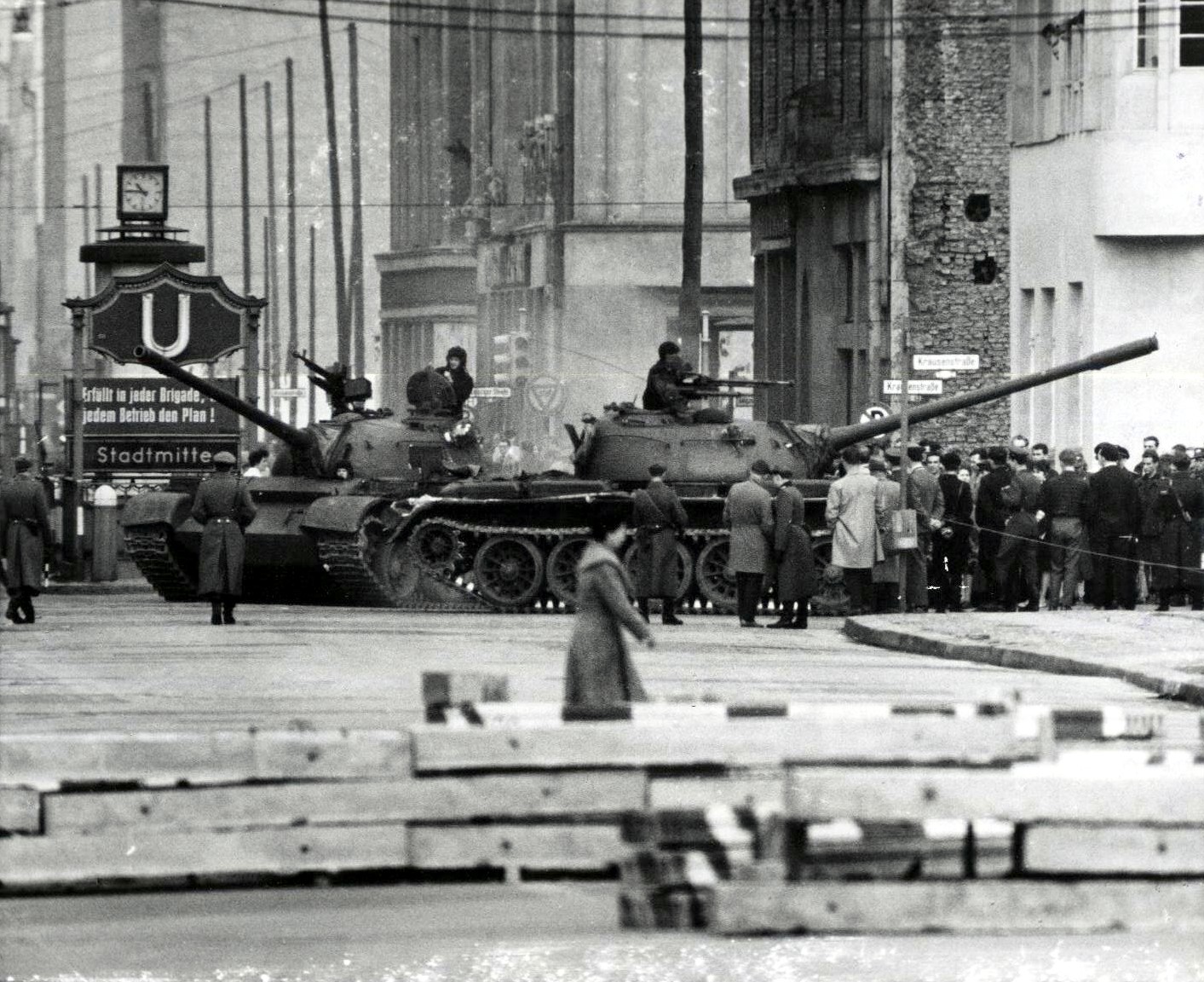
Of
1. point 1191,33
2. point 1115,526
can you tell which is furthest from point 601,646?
point 1191,33

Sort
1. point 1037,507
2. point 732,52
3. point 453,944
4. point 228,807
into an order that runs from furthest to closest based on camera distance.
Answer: point 732,52, point 1037,507, point 228,807, point 453,944

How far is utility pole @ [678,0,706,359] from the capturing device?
46969mm

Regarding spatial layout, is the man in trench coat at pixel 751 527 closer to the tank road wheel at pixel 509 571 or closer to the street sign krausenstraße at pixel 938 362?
the street sign krausenstraße at pixel 938 362

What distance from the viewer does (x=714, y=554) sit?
31.6m

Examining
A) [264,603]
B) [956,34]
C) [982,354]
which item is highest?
[956,34]

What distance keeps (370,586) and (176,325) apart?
21.8ft

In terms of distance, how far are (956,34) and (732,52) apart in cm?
1962

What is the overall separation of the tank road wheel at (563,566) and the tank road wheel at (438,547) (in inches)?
36.7

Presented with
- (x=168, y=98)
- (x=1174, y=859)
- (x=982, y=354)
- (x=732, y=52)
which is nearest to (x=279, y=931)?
(x=1174, y=859)

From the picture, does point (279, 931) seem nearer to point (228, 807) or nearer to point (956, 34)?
point (228, 807)

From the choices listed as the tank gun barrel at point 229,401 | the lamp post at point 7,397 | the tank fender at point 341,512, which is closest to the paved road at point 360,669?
the tank fender at point 341,512

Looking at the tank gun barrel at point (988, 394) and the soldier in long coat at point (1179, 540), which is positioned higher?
the tank gun barrel at point (988, 394)

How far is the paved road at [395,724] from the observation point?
1094cm

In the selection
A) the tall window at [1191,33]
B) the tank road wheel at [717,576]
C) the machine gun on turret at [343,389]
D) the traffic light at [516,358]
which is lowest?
the tank road wheel at [717,576]
